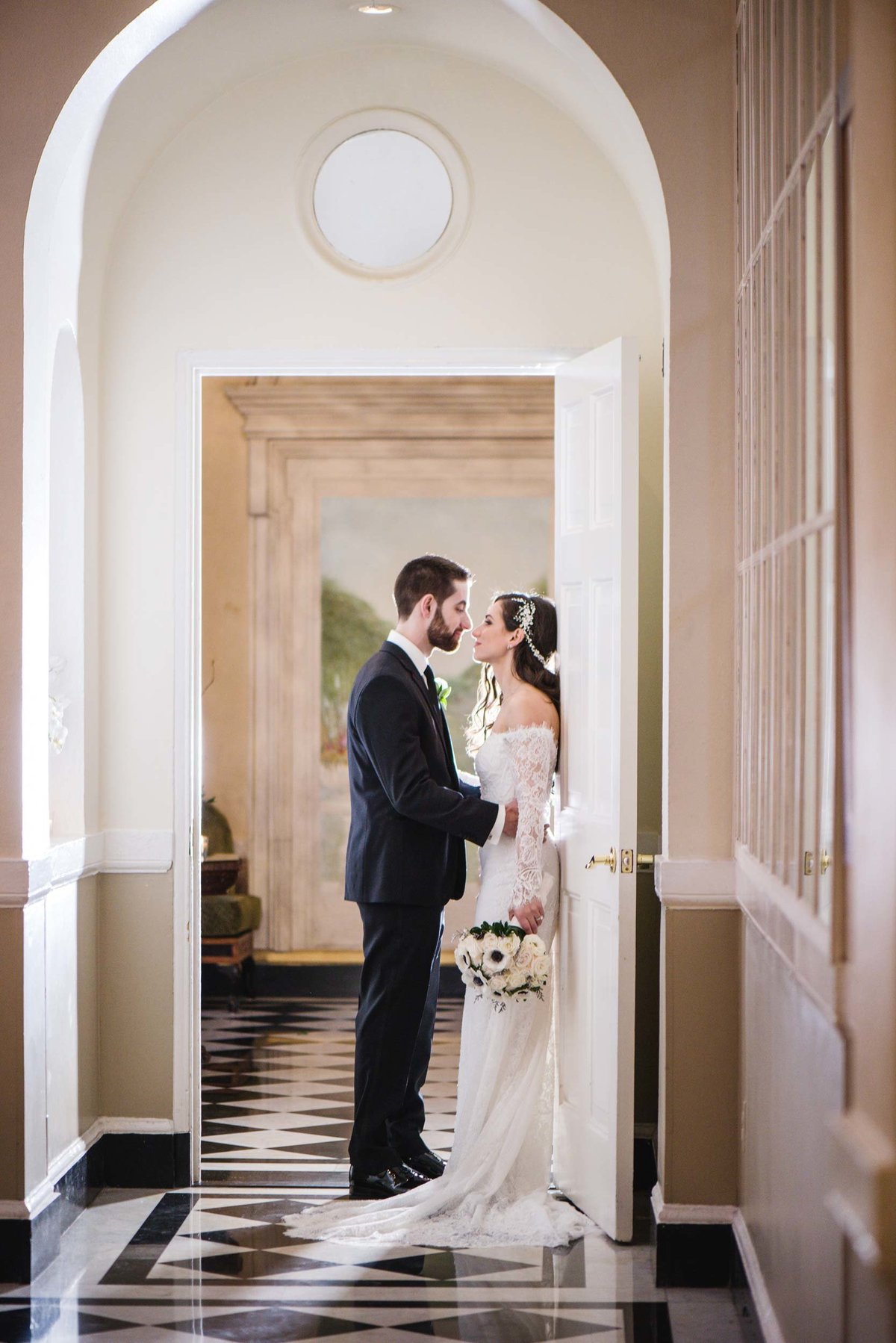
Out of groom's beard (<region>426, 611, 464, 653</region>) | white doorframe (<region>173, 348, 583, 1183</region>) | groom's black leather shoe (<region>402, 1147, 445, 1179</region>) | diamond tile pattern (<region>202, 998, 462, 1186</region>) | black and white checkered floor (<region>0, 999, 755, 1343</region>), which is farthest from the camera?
diamond tile pattern (<region>202, 998, 462, 1186</region>)

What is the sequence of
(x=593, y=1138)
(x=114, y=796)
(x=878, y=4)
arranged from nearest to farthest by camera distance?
(x=878, y=4) → (x=593, y=1138) → (x=114, y=796)

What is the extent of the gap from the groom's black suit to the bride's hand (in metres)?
0.32

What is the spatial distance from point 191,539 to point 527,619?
116cm

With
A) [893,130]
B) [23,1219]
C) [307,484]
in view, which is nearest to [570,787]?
[23,1219]

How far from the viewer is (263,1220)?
447cm

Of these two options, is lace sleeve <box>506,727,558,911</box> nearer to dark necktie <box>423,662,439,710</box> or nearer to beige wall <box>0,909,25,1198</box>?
dark necktie <box>423,662,439,710</box>

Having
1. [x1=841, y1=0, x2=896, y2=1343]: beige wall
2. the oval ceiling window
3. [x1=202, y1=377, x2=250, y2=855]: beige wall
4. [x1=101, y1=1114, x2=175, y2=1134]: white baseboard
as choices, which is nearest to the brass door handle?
[x1=101, y1=1114, x2=175, y2=1134]: white baseboard

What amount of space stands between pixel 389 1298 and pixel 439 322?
300cm

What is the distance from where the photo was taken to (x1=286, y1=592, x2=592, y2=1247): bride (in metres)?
4.30

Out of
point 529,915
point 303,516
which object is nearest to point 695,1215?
point 529,915

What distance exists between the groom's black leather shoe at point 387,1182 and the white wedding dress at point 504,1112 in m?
0.11

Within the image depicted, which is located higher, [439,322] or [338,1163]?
[439,322]

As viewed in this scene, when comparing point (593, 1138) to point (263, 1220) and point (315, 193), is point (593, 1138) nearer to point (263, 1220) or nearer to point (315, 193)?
point (263, 1220)

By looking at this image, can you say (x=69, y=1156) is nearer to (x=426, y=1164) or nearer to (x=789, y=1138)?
(x=426, y=1164)
